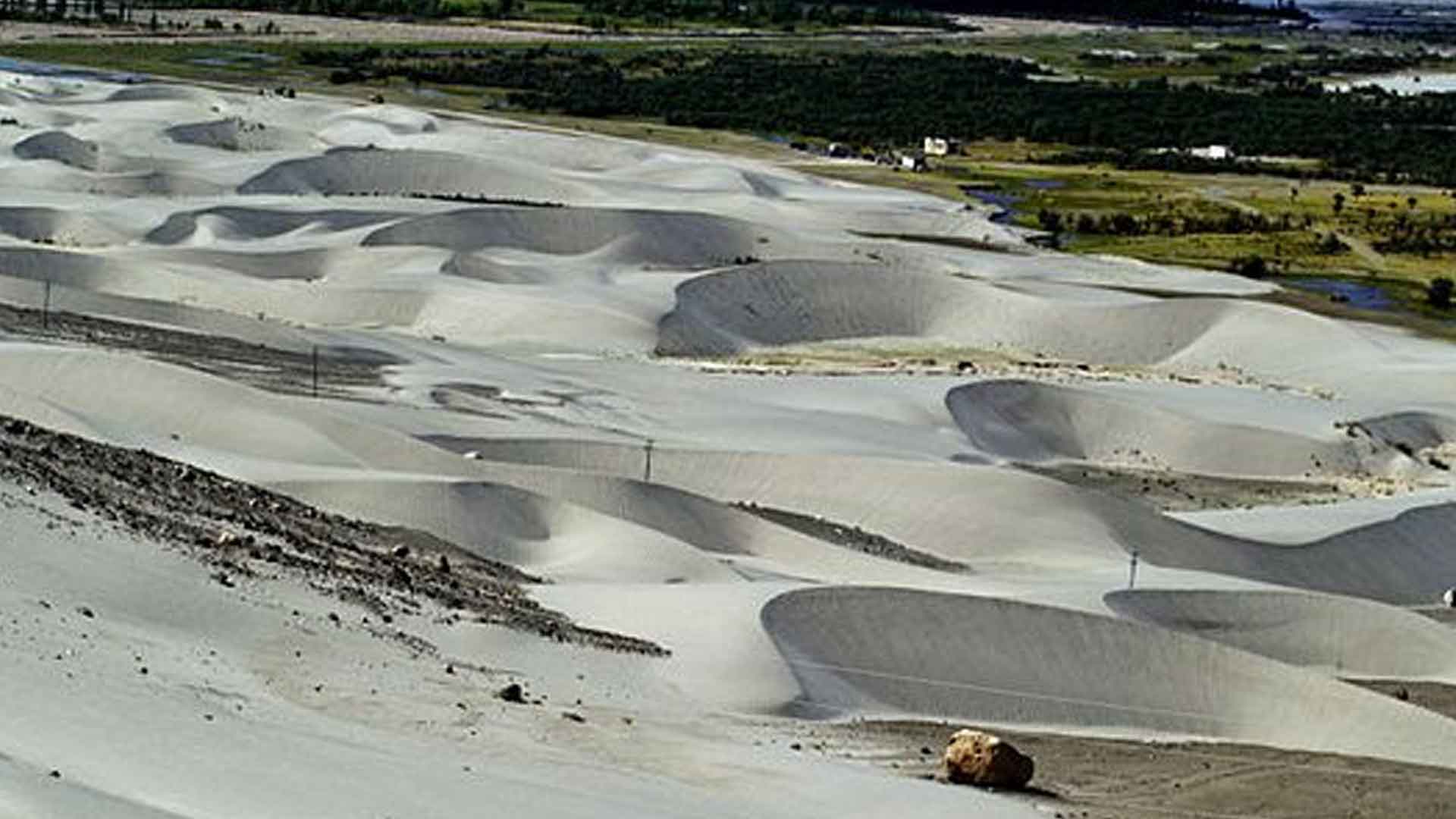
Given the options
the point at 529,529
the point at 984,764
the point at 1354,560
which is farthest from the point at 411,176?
the point at 984,764

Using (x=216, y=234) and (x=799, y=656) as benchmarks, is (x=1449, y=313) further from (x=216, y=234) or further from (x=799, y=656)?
(x=799, y=656)

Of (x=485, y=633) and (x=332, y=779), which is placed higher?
(x=332, y=779)

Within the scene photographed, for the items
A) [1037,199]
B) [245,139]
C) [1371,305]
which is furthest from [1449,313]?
[245,139]

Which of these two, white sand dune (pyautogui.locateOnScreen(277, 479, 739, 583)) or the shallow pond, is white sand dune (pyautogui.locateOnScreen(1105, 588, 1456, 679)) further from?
the shallow pond

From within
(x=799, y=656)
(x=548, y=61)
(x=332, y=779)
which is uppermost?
(x=332, y=779)

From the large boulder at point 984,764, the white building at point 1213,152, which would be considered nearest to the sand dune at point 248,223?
the white building at point 1213,152
